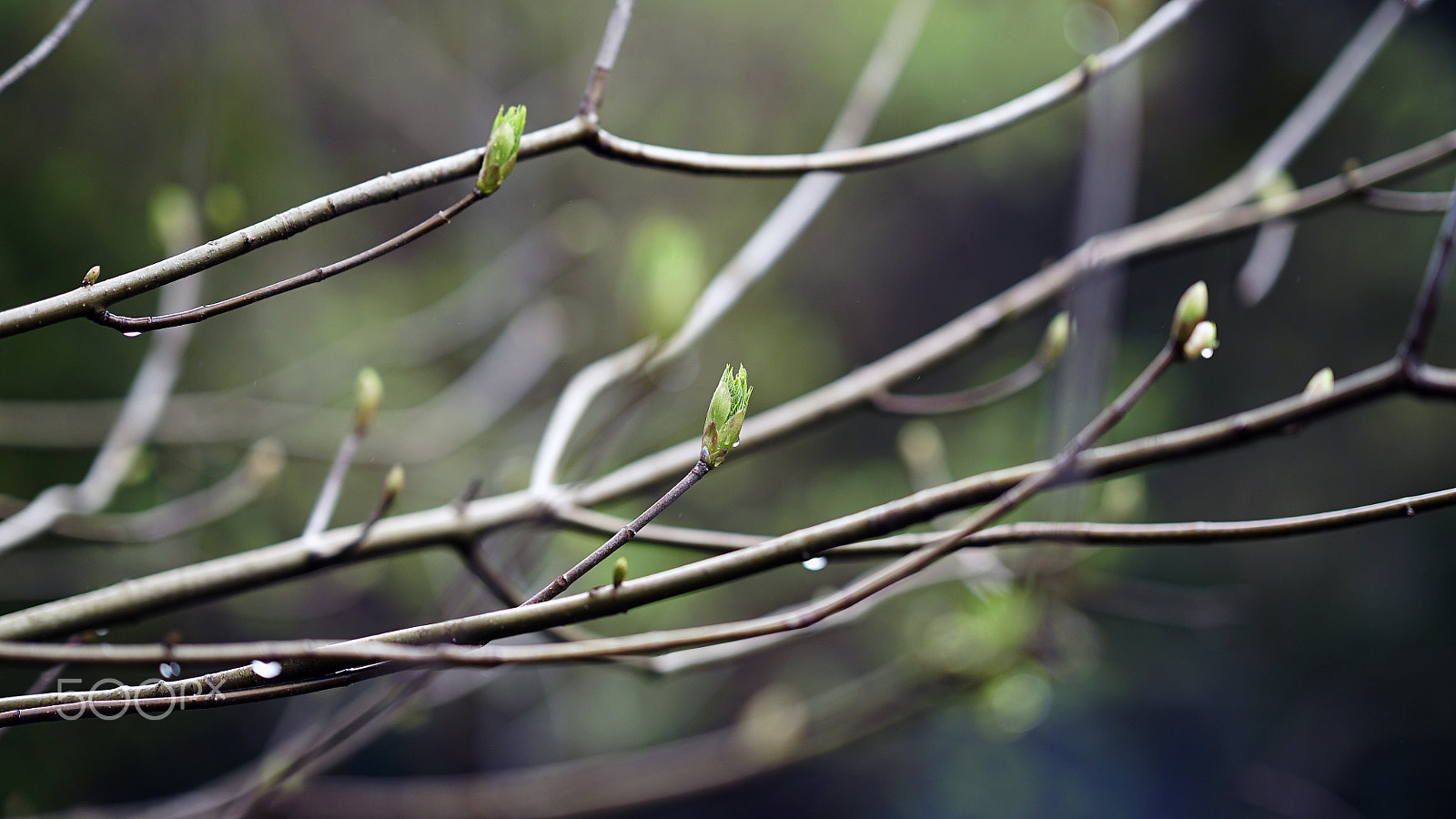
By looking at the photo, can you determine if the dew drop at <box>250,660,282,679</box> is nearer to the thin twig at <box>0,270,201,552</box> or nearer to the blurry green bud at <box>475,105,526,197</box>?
the blurry green bud at <box>475,105,526,197</box>

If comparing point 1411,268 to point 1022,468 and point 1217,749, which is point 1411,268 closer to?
point 1217,749

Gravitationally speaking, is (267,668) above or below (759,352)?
below

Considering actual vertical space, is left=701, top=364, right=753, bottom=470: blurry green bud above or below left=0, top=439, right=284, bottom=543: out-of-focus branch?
below

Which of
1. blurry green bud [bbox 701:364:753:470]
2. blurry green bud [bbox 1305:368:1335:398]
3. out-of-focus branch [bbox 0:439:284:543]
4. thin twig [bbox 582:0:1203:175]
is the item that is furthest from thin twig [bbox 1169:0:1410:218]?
out-of-focus branch [bbox 0:439:284:543]

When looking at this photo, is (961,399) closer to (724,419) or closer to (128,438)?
(724,419)

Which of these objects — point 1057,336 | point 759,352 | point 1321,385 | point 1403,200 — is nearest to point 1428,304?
point 1321,385
